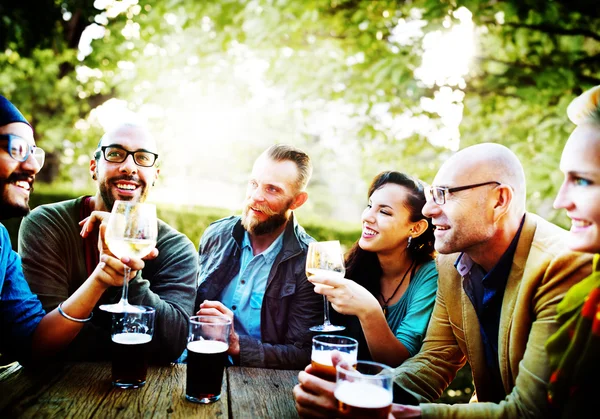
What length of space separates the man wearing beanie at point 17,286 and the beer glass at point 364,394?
107 centimetres

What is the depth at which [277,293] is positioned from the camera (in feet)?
9.98

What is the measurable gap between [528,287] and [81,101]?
10722 millimetres

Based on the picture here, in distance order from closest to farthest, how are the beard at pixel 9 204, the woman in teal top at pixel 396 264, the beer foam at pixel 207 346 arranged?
the beer foam at pixel 207 346 < the beard at pixel 9 204 < the woman in teal top at pixel 396 264

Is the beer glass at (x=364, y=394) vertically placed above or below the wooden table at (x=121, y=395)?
above

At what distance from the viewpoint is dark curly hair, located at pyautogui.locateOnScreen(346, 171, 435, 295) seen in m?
3.15

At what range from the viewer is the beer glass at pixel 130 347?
6.48 ft

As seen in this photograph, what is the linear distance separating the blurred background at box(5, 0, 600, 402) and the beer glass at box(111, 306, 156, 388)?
1.45 metres

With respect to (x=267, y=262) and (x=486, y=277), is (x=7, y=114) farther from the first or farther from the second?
(x=486, y=277)

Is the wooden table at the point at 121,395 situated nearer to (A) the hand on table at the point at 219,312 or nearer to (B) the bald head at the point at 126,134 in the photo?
(A) the hand on table at the point at 219,312

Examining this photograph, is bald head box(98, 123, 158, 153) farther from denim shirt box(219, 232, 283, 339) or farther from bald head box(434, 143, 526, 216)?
bald head box(434, 143, 526, 216)

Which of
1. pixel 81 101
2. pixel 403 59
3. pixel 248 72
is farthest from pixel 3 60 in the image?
pixel 403 59

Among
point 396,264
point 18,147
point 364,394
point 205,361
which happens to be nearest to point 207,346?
point 205,361

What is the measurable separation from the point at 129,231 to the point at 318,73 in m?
5.74

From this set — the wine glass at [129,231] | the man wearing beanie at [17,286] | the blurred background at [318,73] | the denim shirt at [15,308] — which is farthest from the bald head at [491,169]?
the denim shirt at [15,308]
